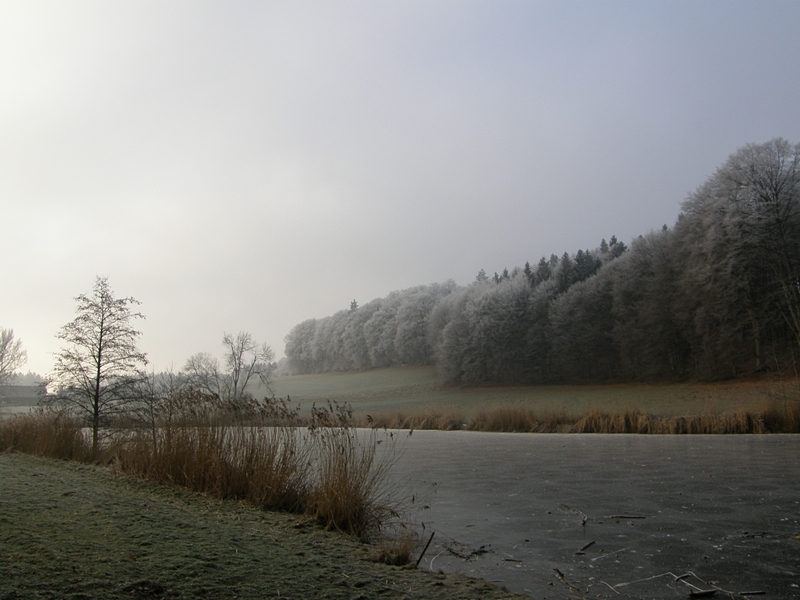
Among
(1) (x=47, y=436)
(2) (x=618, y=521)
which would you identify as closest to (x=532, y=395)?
(1) (x=47, y=436)

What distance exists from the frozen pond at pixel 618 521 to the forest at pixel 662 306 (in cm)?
1429

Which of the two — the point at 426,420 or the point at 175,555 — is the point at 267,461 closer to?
the point at 175,555

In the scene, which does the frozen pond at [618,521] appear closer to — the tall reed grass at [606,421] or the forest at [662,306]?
the tall reed grass at [606,421]

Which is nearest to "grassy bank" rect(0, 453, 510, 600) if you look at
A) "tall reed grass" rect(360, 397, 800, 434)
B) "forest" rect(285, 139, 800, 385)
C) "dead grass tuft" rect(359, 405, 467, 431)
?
"tall reed grass" rect(360, 397, 800, 434)

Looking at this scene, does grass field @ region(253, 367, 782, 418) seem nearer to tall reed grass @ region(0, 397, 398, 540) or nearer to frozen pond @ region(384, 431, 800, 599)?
tall reed grass @ region(0, 397, 398, 540)

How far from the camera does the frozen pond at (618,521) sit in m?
5.00

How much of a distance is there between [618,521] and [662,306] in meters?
39.6

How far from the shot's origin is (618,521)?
711 centimetres

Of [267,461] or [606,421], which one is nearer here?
[267,461]

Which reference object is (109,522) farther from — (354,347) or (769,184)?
(354,347)

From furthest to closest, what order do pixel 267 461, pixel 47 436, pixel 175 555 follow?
pixel 47 436 → pixel 267 461 → pixel 175 555

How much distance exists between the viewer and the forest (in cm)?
3350

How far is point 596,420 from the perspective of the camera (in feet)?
76.8

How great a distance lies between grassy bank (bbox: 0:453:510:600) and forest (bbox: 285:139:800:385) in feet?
73.0
